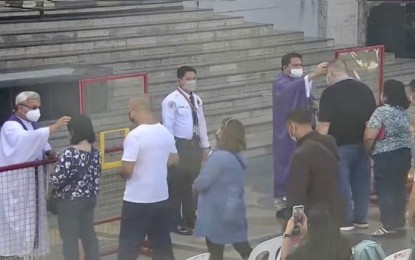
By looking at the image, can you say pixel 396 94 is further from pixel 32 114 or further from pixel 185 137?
pixel 32 114

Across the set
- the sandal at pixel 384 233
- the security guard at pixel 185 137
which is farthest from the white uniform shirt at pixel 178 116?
the sandal at pixel 384 233

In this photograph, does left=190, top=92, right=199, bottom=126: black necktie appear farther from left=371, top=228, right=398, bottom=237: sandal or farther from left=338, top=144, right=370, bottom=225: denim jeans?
left=371, top=228, right=398, bottom=237: sandal

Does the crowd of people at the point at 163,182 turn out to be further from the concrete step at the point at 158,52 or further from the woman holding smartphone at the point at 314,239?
the concrete step at the point at 158,52

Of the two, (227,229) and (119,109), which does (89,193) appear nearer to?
(227,229)

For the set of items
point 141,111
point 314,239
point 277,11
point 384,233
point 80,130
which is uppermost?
point 277,11

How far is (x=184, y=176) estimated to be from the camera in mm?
9922

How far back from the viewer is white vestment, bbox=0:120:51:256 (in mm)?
→ 8328

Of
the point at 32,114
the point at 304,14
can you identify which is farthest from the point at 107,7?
the point at 32,114

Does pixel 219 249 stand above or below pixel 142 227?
below

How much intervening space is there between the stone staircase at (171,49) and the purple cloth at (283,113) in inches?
117

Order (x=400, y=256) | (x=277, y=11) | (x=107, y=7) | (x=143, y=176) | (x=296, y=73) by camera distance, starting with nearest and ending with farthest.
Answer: (x=400, y=256) < (x=143, y=176) < (x=296, y=73) < (x=107, y=7) < (x=277, y=11)

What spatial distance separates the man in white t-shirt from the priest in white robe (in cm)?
65

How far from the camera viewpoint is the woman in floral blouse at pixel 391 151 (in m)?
9.74

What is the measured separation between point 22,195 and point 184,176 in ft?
6.60
